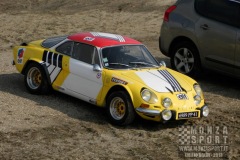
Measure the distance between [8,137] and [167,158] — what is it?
232 centimetres

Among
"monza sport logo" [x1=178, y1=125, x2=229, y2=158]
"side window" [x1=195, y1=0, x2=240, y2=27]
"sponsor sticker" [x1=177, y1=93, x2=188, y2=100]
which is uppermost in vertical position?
"side window" [x1=195, y1=0, x2=240, y2=27]

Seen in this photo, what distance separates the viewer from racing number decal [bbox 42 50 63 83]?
11906 mm

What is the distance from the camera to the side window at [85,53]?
37.8 feet

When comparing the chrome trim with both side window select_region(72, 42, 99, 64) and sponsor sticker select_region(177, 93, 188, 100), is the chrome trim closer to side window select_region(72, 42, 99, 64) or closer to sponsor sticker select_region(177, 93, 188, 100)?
sponsor sticker select_region(177, 93, 188, 100)

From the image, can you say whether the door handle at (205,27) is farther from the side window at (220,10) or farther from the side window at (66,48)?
the side window at (66,48)

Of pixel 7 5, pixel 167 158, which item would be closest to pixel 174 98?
pixel 167 158

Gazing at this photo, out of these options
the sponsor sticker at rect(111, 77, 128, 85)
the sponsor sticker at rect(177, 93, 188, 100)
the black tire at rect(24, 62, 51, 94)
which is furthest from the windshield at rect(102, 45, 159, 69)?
the black tire at rect(24, 62, 51, 94)

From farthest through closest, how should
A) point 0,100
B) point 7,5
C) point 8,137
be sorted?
point 7,5
point 0,100
point 8,137

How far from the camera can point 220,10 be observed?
43.8ft

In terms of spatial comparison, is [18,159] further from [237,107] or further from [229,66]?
[229,66]

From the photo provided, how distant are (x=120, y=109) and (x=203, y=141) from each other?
4.70ft

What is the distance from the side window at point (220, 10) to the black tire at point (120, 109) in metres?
3.43

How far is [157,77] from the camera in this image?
11156 millimetres

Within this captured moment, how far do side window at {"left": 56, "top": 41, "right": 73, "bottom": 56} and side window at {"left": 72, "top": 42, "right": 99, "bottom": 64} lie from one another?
3.6 inches
